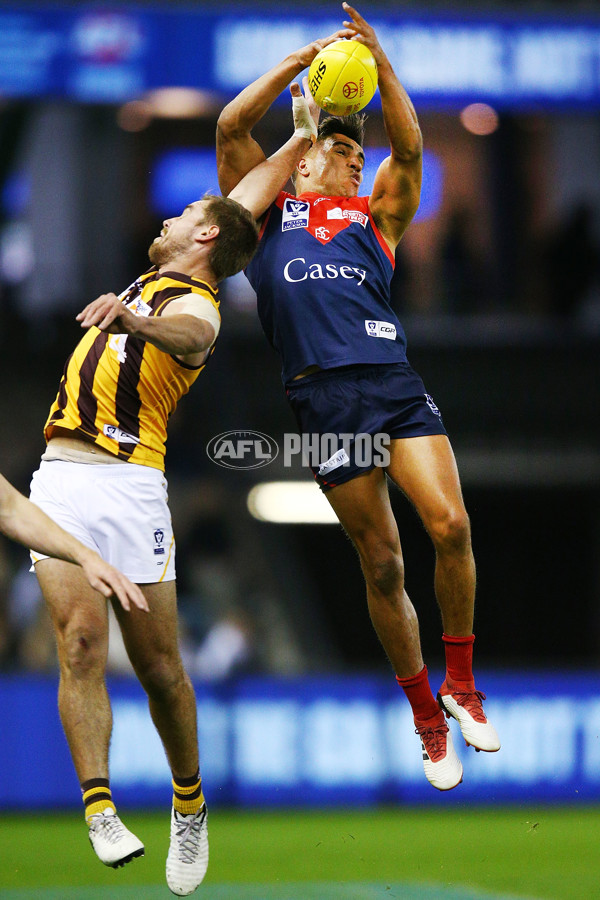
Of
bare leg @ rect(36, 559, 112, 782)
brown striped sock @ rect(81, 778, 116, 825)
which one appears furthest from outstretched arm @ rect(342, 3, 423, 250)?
brown striped sock @ rect(81, 778, 116, 825)

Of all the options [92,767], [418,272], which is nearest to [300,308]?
[92,767]

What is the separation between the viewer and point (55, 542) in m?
5.23

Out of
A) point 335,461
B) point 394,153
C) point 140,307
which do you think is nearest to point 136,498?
point 140,307

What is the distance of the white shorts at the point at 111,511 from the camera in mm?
6348

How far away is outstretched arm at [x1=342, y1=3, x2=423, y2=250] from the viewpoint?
6703 mm

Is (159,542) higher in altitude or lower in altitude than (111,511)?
lower

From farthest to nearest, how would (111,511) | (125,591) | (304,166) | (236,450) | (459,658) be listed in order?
(236,450) < (304,166) < (459,658) < (111,511) < (125,591)

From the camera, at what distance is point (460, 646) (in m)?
6.89

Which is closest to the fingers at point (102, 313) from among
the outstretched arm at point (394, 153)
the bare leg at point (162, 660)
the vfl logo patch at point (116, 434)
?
the vfl logo patch at point (116, 434)

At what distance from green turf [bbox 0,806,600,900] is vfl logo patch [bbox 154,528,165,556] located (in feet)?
10.0

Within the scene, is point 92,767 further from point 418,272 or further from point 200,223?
point 418,272

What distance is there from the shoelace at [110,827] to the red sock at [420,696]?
183cm

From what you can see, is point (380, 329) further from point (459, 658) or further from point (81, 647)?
point (81, 647)

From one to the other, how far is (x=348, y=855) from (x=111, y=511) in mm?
5729
